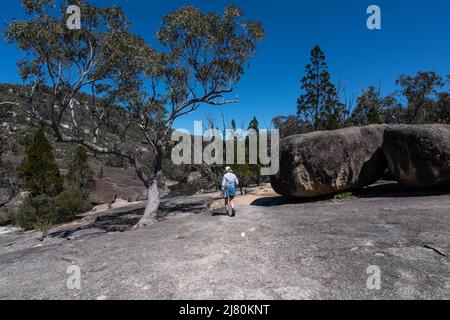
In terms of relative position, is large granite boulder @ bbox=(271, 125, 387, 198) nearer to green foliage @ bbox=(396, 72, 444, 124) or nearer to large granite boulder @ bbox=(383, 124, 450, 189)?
large granite boulder @ bbox=(383, 124, 450, 189)

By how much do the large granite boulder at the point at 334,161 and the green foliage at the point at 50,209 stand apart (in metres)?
15.4

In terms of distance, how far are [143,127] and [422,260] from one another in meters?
11.4

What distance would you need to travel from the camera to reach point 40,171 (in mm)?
23266

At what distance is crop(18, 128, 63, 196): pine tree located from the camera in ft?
75.5

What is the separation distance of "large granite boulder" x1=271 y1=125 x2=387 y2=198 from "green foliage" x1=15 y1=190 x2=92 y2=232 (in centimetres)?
1543

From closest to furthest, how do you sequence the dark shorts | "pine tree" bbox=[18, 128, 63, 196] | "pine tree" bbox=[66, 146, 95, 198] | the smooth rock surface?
the smooth rock surface < the dark shorts < "pine tree" bbox=[18, 128, 63, 196] < "pine tree" bbox=[66, 146, 95, 198]

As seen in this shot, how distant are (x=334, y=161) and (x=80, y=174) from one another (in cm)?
2225

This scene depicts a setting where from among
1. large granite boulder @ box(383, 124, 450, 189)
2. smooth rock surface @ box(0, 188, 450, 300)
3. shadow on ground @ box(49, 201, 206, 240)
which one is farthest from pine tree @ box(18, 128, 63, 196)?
large granite boulder @ box(383, 124, 450, 189)

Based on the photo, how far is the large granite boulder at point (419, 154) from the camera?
10062 millimetres
